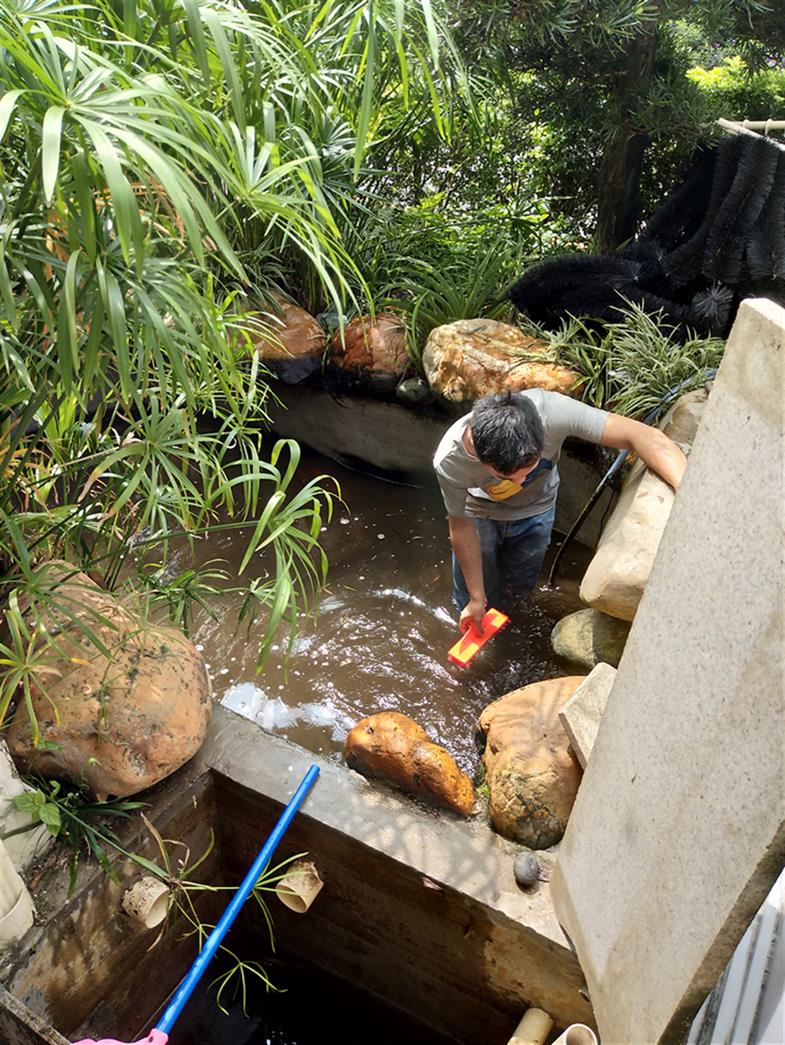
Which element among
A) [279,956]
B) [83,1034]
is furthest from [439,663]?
[83,1034]

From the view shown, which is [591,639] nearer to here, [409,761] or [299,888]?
[409,761]

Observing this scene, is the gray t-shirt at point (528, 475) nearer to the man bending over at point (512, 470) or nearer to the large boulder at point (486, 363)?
the man bending over at point (512, 470)

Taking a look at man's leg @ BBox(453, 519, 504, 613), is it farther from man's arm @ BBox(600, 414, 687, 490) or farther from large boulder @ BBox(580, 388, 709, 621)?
man's arm @ BBox(600, 414, 687, 490)

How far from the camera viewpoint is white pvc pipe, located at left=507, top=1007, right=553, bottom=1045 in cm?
226

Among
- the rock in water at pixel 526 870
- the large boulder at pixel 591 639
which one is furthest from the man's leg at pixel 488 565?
the rock in water at pixel 526 870

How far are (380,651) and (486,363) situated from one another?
4.36 ft

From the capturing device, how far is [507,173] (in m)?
4.91

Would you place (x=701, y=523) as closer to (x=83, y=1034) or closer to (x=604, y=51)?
(x=83, y=1034)

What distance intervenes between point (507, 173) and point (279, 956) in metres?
4.15

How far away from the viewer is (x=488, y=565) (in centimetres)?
342

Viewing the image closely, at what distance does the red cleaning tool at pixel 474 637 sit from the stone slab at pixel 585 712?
65cm

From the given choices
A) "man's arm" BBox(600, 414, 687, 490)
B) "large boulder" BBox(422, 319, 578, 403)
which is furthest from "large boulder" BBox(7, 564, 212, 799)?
"large boulder" BBox(422, 319, 578, 403)

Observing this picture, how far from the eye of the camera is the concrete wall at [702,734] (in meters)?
1.20

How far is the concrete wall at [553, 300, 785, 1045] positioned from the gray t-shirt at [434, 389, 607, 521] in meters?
1.23
